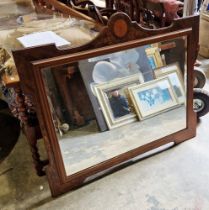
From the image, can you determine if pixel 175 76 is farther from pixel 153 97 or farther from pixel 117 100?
pixel 117 100

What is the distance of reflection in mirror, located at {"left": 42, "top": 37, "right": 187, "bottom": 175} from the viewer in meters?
1.33

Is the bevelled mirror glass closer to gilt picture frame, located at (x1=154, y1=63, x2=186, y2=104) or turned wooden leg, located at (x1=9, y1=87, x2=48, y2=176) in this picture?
gilt picture frame, located at (x1=154, y1=63, x2=186, y2=104)

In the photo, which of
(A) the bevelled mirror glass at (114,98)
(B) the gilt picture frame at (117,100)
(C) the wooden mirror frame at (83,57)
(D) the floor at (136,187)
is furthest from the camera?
A: (B) the gilt picture frame at (117,100)

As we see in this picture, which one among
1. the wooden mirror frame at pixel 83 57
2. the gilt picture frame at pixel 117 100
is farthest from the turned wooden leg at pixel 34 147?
the gilt picture frame at pixel 117 100

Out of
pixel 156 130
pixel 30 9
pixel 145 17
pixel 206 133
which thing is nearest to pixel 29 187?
pixel 156 130

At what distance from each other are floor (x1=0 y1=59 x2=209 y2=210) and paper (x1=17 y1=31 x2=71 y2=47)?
737mm

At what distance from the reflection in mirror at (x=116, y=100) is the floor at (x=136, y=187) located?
0.13 meters

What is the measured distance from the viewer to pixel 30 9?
9.00 feet

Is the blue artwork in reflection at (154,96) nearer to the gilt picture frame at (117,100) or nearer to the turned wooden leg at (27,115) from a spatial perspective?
the gilt picture frame at (117,100)

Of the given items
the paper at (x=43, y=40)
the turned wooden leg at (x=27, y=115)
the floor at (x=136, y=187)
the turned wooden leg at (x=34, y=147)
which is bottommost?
the floor at (x=136, y=187)

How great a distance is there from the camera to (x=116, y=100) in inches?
59.3

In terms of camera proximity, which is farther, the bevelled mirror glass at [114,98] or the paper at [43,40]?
the paper at [43,40]

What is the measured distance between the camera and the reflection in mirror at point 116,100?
1331 mm

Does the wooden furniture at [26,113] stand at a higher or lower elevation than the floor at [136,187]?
higher
